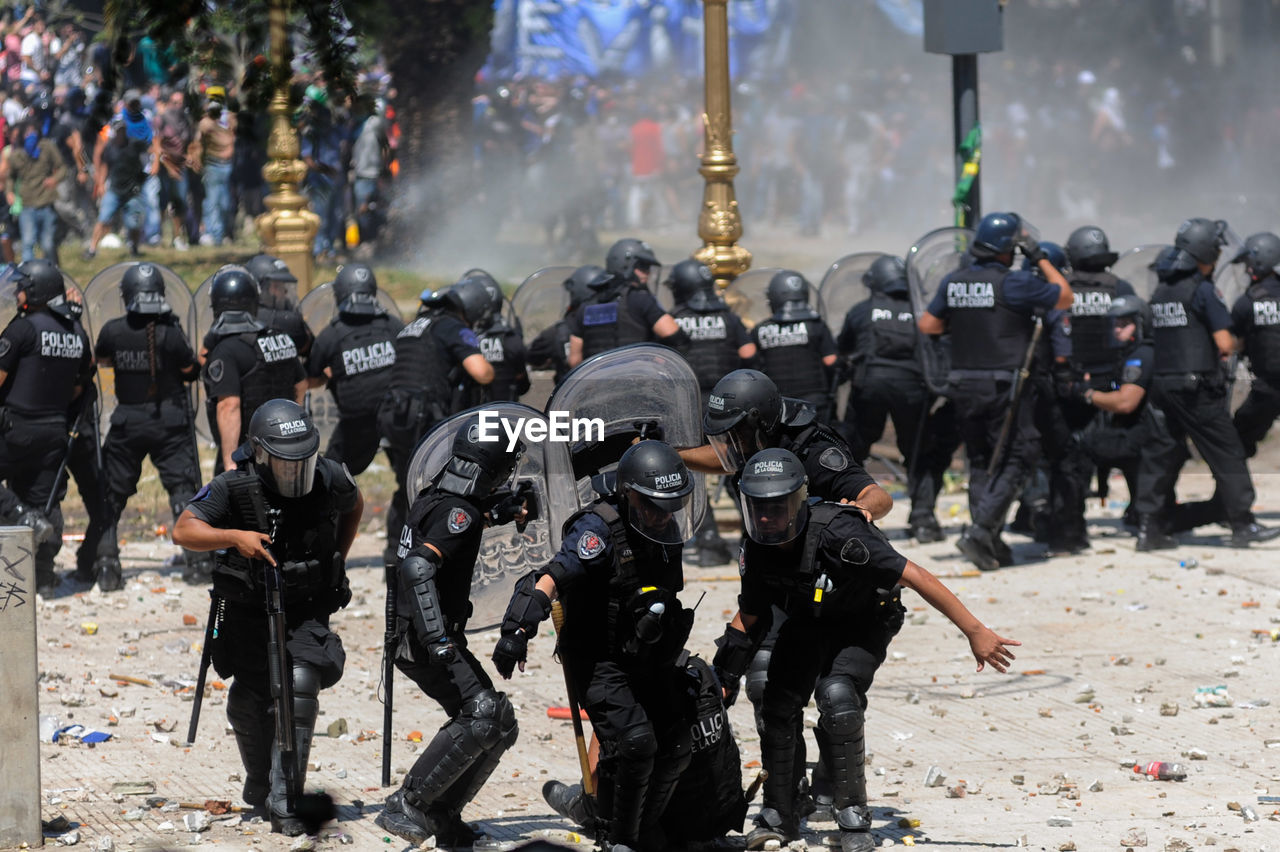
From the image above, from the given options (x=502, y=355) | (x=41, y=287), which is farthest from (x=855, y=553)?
(x=41, y=287)

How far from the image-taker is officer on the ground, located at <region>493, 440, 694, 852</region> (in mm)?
5535

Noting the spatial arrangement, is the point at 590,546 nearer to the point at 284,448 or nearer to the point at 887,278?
the point at 284,448

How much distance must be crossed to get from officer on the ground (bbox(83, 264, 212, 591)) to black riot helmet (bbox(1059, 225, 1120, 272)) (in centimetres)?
534

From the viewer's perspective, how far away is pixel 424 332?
33.8 ft

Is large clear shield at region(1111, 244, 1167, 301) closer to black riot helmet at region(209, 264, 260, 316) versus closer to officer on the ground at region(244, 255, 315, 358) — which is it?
officer on the ground at region(244, 255, 315, 358)

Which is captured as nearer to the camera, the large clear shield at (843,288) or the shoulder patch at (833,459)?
the shoulder patch at (833,459)

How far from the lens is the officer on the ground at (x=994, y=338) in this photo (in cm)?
1045

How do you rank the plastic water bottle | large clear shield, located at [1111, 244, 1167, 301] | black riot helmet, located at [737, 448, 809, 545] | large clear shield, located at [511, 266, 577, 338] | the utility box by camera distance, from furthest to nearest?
the utility box
large clear shield, located at [1111, 244, 1167, 301]
large clear shield, located at [511, 266, 577, 338]
the plastic water bottle
black riot helmet, located at [737, 448, 809, 545]

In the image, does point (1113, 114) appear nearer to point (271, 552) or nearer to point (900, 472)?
point (900, 472)

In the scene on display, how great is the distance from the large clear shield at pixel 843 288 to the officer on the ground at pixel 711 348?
211cm

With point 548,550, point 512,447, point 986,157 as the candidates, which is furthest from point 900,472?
point 986,157

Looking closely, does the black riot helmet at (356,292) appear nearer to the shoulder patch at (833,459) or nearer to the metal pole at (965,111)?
the shoulder patch at (833,459)

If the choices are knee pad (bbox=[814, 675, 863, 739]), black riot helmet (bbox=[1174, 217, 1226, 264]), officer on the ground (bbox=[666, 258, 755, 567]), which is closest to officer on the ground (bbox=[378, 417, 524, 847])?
knee pad (bbox=[814, 675, 863, 739])

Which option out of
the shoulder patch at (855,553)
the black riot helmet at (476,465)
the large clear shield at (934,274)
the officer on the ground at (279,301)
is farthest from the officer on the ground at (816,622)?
the officer on the ground at (279,301)
